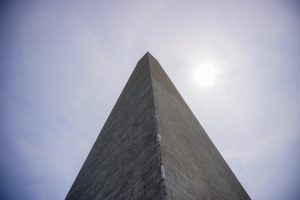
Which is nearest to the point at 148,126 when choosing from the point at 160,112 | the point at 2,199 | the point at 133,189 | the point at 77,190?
the point at 160,112

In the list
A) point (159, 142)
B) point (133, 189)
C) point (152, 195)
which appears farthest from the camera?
point (159, 142)

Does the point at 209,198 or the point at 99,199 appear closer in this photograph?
the point at 209,198

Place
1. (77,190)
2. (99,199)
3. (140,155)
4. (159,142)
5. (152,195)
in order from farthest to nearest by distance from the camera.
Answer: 1. (77,190)
2. (99,199)
3. (140,155)
4. (159,142)
5. (152,195)

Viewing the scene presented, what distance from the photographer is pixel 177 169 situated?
2.82 metres

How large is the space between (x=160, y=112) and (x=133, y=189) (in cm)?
152

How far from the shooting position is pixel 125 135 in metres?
4.40

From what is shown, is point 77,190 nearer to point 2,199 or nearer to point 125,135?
point 125,135

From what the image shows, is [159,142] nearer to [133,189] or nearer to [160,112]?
[133,189]

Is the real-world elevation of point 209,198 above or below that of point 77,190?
below

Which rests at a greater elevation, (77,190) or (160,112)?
(160,112)

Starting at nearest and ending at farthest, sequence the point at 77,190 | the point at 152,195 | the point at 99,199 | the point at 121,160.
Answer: the point at 152,195 → the point at 99,199 → the point at 121,160 → the point at 77,190

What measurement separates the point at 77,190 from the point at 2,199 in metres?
119

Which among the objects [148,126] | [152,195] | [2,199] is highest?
[2,199]

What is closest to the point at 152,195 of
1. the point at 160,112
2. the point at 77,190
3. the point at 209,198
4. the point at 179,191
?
the point at 179,191
